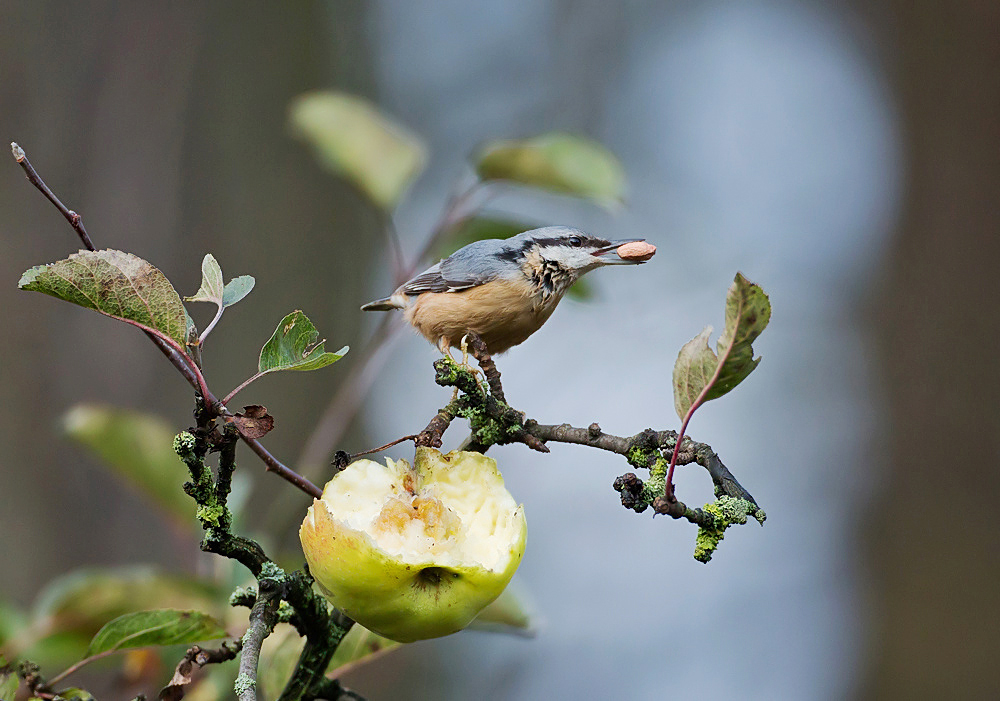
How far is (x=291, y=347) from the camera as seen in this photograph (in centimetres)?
78

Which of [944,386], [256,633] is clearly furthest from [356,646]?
[944,386]

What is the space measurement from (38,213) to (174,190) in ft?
1.53

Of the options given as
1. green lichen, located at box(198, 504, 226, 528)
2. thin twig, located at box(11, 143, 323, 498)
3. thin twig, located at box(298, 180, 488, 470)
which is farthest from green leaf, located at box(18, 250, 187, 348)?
thin twig, located at box(298, 180, 488, 470)

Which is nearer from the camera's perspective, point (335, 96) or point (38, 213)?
point (335, 96)

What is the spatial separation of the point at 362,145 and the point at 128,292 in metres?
1.15

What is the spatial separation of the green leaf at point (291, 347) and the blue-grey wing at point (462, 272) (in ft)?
3.38

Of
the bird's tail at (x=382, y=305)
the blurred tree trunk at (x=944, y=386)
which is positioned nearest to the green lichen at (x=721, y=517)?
the bird's tail at (x=382, y=305)

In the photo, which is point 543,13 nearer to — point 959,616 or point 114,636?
point 959,616

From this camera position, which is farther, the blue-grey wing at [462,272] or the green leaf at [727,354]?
the blue-grey wing at [462,272]

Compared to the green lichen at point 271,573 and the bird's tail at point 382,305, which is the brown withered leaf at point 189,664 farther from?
the bird's tail at point 382,305

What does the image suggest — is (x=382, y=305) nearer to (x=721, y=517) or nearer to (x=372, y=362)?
(x=372, y=362)

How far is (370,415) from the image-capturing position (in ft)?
17.0

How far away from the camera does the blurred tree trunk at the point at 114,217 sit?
234cm

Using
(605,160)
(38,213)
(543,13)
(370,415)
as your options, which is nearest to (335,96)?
(605,160)
